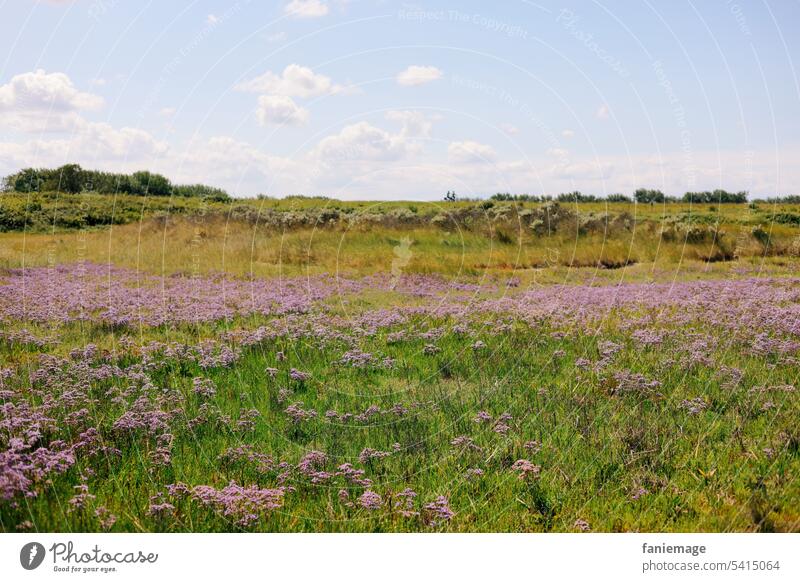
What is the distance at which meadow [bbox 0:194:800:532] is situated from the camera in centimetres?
652

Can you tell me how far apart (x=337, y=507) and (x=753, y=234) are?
1362 inches

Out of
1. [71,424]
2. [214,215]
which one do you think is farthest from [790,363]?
[214,215]

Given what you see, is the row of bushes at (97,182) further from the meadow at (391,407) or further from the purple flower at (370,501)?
the purple flower at (370,501)

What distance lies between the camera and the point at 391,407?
9.16 meters

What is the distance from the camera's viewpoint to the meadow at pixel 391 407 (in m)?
6.52
